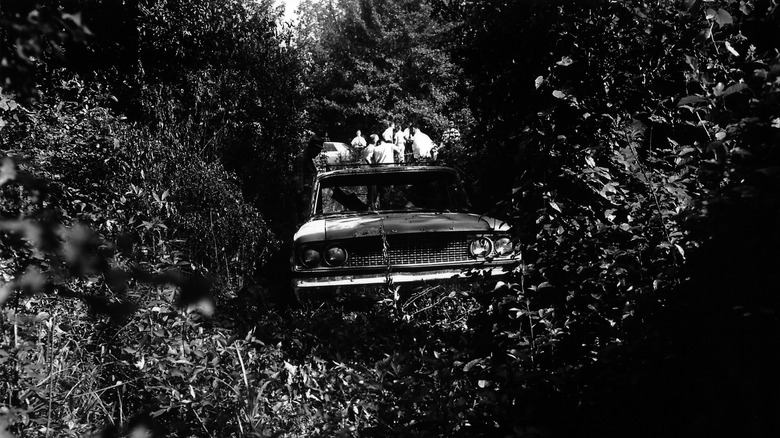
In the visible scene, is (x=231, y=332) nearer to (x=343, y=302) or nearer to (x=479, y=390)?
(x=479, y=390)

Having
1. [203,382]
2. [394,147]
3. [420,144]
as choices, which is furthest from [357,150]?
[203,382]

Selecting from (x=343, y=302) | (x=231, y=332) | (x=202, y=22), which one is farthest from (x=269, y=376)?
(x=202, y=22)

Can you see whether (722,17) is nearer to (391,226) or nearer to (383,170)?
(391,226)

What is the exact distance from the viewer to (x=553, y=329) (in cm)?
285

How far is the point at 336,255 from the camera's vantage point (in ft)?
19.6

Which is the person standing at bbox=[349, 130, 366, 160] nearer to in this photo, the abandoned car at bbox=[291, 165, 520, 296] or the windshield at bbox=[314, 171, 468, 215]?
the windshield at bbox=[314, 171, 468, 215]

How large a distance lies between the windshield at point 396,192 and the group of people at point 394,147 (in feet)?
30.7

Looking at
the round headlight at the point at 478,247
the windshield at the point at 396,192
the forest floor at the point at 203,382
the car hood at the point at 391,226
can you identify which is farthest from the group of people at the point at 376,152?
the forest floor at the point at 203,382

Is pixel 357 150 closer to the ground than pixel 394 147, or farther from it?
farther from it

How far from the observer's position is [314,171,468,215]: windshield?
6.99 m

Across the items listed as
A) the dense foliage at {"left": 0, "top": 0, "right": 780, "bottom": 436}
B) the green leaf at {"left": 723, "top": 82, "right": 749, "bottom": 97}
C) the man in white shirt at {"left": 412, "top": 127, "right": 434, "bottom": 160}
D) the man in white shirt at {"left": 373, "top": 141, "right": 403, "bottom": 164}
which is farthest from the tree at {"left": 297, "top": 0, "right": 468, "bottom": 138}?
the green leaf at {"left": 723, "top": 82, "right": 749, "bottom": 97}

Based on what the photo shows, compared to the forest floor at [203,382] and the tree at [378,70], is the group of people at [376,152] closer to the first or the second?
the forest floor at [203,382]

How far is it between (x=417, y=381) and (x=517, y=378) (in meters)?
0.55

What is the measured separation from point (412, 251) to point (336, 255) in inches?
24.8
